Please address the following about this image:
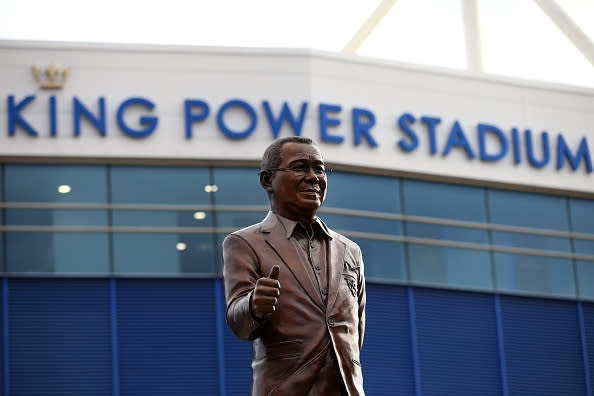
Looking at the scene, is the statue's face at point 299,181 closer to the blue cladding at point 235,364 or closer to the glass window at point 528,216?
the blue cladding at point 235,364

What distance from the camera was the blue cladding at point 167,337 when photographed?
23.2 metres

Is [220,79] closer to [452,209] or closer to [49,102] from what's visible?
[49,102]

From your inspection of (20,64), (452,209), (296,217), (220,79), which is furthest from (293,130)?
(296,217)

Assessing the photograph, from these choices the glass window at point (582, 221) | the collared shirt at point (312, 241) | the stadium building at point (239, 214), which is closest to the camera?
the collared shirt at point (312, 241)

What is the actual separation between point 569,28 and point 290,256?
2282 cm

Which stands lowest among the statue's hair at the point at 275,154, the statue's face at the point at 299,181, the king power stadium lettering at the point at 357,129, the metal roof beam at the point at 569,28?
the statue's face at the point at 299,181

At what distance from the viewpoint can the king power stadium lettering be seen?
23.9 meters

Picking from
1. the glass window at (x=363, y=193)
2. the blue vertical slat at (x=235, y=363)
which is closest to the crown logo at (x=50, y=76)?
the blue vertical slat at (x=235, y=363)

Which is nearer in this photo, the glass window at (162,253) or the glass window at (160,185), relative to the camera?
the glass window at (162,253)

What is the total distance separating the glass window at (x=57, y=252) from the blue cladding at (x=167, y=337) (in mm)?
679

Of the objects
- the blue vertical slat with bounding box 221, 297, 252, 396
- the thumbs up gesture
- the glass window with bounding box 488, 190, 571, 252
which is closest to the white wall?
the glass window with bounding box 488, 190, 571, 252

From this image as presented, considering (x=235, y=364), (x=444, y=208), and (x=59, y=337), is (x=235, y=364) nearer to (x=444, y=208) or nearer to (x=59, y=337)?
(x=59, y=337)

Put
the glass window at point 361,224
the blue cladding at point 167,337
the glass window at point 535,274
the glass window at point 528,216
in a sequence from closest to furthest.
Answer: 1. the blue cladding at point 167,337
2. the glass window at point 361,224
3. the glass window at point 535,274
4. the glass window at point 528,216

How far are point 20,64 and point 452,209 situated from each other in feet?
30.6
